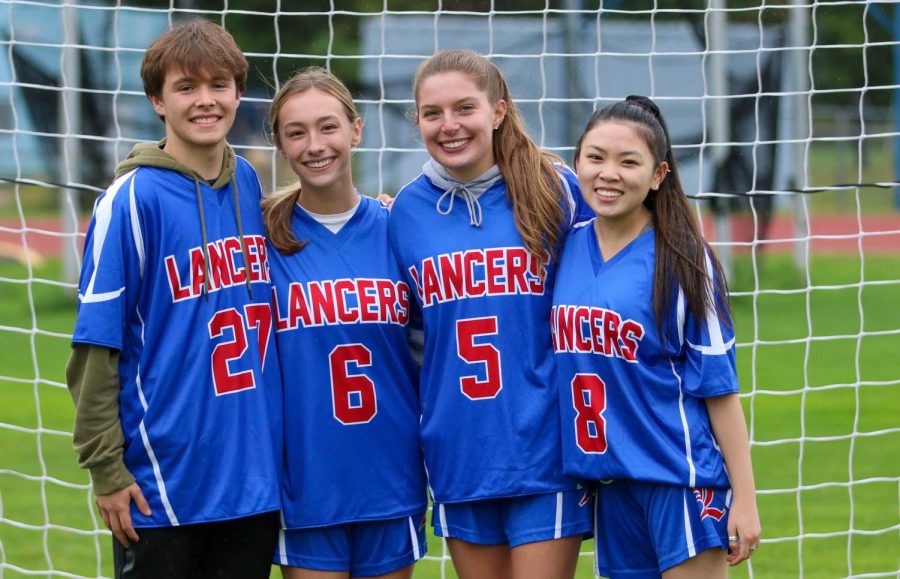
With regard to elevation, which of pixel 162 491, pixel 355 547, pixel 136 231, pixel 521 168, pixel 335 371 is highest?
pixel 521 168

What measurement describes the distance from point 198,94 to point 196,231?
1.03 ft

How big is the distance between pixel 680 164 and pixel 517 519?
23.2 ft

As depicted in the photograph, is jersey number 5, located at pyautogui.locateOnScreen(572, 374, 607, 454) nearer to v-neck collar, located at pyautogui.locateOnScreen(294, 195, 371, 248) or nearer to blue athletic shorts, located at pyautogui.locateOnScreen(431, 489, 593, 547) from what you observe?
blue athletic shorts, located at pyautogui.locateOnScreen(431, 489, 593, 547)

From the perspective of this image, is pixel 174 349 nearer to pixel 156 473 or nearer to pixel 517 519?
pixel 156 473

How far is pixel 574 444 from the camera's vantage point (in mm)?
2732

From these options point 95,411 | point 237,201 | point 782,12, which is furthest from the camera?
point 782,12

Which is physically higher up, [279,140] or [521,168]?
[279,140]

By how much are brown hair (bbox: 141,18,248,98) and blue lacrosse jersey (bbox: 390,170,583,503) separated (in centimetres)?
66

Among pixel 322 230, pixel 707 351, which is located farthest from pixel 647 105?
pixel 322 230

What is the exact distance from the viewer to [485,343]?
280 centimetres

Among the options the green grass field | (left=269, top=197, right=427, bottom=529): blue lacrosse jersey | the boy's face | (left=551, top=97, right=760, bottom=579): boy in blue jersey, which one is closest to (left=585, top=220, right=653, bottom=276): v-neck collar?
(left=551, top=97, right=760, bottom=579): boy in blue jersey

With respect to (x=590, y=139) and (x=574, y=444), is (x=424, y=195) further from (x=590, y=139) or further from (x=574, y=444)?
(x=574, y=444)

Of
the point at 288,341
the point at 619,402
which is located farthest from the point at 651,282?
the point at 288,341

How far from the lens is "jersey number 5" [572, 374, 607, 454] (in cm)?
269
